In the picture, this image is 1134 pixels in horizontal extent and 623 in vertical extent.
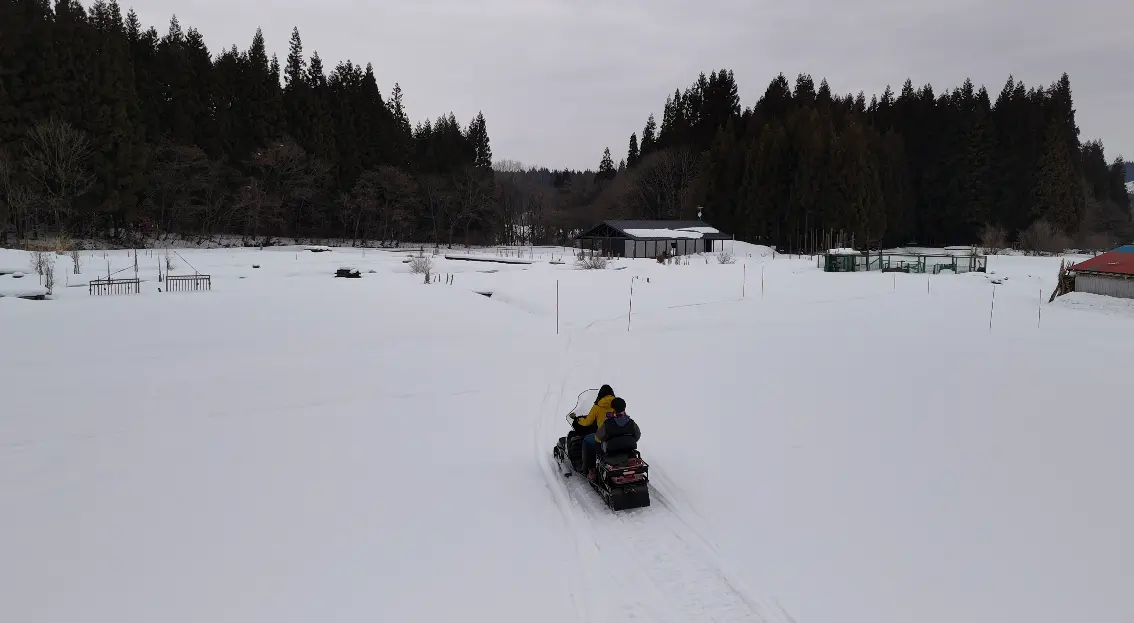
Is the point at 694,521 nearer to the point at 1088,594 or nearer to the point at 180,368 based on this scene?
the point at 1088,594

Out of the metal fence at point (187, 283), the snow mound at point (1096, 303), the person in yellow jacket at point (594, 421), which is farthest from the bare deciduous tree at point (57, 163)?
the snow mound at point (1096, 303)

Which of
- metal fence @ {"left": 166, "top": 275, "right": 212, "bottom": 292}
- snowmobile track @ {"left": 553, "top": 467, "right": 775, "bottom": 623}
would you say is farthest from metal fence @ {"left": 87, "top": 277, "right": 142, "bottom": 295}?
snowmobile track @ {"left": 553, "top": 467, "right": 775, "bottom": 623}

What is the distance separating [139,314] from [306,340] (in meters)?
5.28

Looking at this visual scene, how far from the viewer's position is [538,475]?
815 centimetres

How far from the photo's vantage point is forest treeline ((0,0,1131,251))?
1831 inches

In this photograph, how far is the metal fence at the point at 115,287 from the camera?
75.8ft

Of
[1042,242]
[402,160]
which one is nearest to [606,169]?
[402,160]

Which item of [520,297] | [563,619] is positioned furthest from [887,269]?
[563,619]

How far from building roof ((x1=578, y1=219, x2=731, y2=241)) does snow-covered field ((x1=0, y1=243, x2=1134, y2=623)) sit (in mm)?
42377

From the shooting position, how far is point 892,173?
2985 inches

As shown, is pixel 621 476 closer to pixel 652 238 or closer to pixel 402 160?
pixel 652 238

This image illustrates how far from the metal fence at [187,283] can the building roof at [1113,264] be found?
3388 centimetres

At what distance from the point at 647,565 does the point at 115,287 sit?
1021 inches

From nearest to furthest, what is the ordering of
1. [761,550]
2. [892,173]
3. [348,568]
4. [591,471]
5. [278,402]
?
[348,568] < [761,550] < [591,471] < [278,402] < [892,173]
